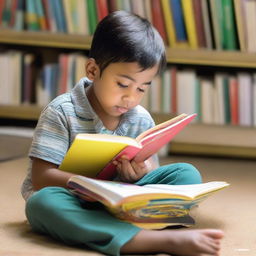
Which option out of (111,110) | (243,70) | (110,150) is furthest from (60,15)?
(110,150)

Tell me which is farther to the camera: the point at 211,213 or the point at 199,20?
the point at 199,20

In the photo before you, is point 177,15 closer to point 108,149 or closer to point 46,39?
point 46,39

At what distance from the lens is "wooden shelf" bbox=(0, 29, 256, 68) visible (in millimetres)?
2139

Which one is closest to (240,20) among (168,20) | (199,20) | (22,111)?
(199,20)

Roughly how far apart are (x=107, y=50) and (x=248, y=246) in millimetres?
442

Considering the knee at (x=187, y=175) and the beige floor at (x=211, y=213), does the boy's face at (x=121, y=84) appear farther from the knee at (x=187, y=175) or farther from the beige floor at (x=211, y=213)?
the beige floor at (x=211, y=213)

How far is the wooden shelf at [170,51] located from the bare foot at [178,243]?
1.19m

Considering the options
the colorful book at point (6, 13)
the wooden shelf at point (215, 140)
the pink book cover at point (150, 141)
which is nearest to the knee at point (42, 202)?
the pink book cover at point (150, 141)

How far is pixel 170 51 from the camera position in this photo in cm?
217

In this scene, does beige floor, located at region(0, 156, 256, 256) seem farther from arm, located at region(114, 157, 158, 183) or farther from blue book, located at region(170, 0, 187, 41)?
blue book, located at region(170, 0, 187, 41)

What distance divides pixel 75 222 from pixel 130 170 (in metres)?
0.18

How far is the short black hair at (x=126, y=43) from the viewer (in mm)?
1184

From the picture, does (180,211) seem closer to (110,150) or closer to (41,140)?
(110,150)

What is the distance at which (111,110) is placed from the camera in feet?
4.08
